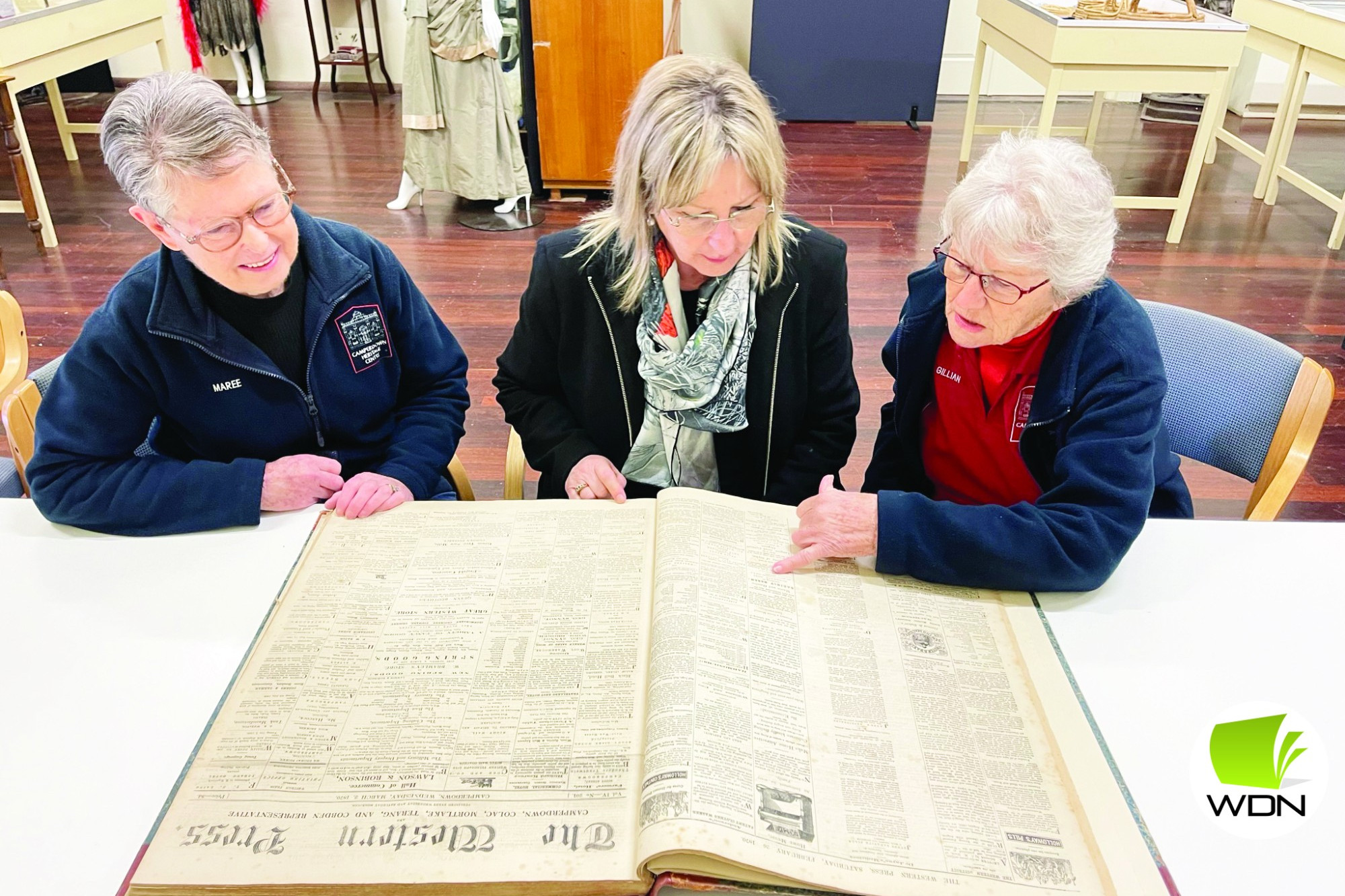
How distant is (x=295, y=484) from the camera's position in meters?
1.31

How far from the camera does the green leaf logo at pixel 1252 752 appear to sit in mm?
938

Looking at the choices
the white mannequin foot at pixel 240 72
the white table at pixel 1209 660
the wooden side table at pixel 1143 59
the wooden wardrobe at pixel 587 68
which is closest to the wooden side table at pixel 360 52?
the white mannequin foot at pixel 240 72

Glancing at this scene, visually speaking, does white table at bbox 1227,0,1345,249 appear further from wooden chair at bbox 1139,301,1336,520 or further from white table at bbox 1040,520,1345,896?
white table at bbox 1040,520,1345,896

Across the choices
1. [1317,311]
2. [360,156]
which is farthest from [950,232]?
[360,156]

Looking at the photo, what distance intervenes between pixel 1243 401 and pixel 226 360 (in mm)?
1606

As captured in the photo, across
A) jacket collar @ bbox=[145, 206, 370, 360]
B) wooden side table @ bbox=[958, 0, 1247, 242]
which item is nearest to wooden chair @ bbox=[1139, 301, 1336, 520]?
A: jacket collar @ bbox=[145, 206, 370, 360]

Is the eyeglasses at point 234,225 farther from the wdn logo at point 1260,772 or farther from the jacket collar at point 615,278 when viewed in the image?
the wdn logo at point 1260,772

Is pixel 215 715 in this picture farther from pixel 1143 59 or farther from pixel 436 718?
pixel 1143 59

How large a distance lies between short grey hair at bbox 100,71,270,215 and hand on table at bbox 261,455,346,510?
0.37m

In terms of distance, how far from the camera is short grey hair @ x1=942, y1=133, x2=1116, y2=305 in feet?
3.95

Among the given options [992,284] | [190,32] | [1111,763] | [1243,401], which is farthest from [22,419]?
[190,32]

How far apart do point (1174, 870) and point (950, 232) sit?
824mm

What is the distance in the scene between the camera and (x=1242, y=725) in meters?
1.00

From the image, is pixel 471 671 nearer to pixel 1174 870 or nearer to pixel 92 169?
pixel 1174 870
